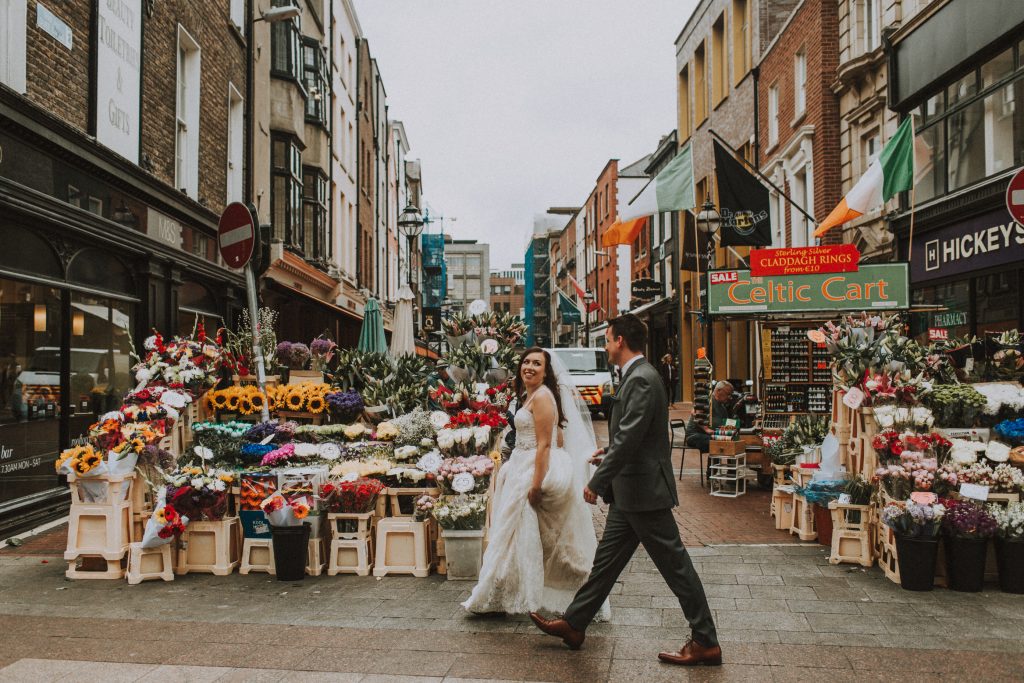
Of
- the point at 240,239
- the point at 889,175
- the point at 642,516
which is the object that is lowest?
the point at 642,516

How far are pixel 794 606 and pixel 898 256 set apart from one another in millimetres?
11805

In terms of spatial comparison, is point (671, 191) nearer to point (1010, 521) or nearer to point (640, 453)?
point (1010, 521)

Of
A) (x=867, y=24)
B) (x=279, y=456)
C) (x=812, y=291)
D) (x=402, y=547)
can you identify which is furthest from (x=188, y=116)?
(x=867, y=24)

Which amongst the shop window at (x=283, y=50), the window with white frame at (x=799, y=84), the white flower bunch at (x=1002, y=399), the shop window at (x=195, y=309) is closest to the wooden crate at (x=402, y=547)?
the white flower bunch at (x=1002, y=399)

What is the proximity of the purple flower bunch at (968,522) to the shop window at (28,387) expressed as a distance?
338 inches

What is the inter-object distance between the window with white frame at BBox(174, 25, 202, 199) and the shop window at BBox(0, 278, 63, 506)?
16.5ft

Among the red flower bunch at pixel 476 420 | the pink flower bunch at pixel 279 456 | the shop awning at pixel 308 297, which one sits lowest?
the pink flower bunch at pixel 279 456

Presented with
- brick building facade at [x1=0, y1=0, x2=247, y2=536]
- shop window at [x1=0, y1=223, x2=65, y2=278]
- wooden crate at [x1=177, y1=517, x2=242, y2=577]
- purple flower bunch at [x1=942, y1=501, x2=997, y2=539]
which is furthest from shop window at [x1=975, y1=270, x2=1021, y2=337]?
shop window at [x1=0, y1=223, x2=65, y2=278]

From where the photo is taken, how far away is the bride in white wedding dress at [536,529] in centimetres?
562

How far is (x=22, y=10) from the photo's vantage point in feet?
28.6

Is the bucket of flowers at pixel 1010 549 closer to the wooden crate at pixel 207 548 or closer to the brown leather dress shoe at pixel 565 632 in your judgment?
the brown leather dress shoe at pixel 565 632

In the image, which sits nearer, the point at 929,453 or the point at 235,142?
the point at 929,453

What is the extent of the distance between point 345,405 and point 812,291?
7206mm

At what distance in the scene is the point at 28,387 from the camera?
891cm
